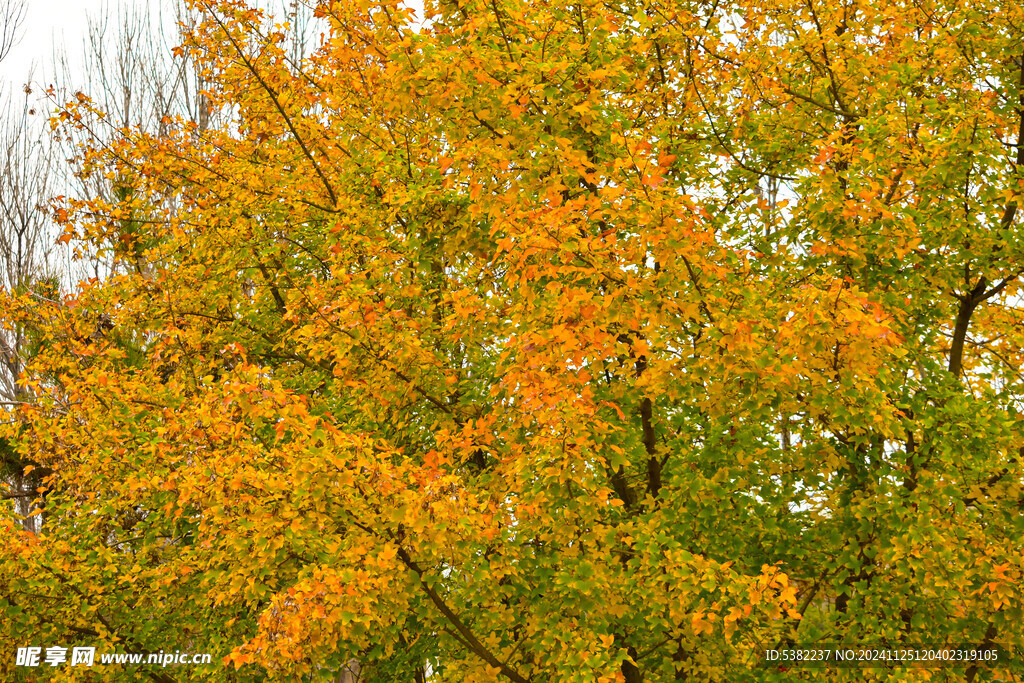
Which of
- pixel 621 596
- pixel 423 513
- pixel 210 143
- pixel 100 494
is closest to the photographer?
pixel 423 513

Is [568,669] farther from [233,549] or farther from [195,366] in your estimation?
[195,366]

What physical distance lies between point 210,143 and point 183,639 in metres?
4.91

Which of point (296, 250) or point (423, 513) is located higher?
point (296, 250)

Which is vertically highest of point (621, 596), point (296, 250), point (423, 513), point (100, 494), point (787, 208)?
point (296, 250)

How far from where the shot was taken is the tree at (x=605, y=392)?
157 inches

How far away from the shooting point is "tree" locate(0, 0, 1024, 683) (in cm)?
398

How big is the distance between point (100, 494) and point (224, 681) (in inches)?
65.6

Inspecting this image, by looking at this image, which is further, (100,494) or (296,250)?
(296,250)

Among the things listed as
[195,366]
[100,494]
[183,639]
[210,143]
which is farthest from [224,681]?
Result: [210,143]

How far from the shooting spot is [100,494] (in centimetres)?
624

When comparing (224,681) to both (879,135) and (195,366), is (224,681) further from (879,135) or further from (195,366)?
(879,135)

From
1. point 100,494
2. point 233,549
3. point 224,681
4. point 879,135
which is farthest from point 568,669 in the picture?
point 100,494

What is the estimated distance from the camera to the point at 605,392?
191 inches

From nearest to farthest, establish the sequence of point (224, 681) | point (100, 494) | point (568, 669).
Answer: point (568, 669), point (224, 681), point (100, 494)
